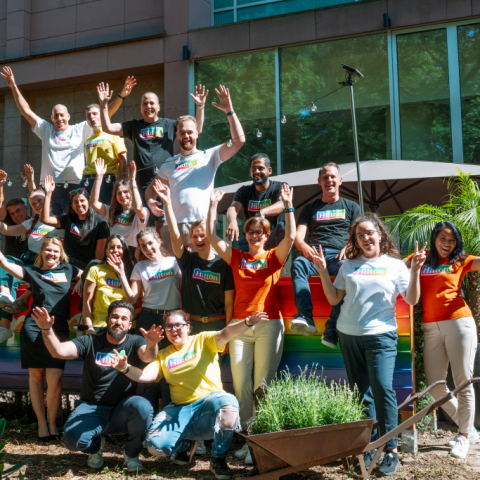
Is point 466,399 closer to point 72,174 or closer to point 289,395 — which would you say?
point 289,395

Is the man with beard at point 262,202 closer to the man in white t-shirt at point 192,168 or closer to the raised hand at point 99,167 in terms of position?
the man in white t-shirt at point 192,168

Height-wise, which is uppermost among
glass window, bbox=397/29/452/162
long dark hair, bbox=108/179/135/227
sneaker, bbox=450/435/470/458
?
glass window, bbox=397/29/452/162

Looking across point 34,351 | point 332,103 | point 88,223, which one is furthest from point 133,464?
point 332,103

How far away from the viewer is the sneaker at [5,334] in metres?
5.84

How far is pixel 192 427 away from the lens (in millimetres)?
4355

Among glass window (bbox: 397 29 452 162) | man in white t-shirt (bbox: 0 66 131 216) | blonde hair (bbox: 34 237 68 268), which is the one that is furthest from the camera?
glass window (bbox: 397 29 452 162)

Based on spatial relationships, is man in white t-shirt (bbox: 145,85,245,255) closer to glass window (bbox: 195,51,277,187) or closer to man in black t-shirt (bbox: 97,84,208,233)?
man in black t-shirt (bbox: 97,84,208,233)

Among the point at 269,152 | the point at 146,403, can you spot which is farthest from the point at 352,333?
the point at 269,152

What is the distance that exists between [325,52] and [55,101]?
5.85 m

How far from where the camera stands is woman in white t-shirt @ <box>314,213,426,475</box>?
4.11 metres

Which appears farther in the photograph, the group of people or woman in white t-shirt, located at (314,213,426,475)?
the group of people

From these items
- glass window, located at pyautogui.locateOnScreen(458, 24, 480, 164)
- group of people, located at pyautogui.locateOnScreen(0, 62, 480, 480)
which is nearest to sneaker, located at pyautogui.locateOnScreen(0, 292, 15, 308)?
group of people, located at pyautogui.locateOnScreen(0, 62, 480, 480)

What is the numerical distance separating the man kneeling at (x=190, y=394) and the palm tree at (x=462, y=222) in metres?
2.29

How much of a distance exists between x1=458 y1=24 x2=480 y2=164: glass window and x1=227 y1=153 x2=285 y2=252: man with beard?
190 inches
